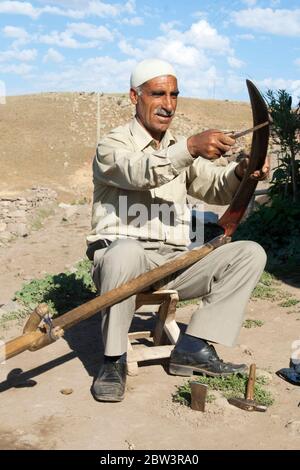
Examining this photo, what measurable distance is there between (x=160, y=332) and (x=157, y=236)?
727 mm

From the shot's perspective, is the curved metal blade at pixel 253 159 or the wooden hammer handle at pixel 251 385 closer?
the wooden hammer handle at pixel 251 385

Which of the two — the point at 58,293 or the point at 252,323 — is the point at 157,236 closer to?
the point at 252,323

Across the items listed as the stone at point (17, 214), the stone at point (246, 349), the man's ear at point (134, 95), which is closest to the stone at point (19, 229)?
the stone at point (17, 214)

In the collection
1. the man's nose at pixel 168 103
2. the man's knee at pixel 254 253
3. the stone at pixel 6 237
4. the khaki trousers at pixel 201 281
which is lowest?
the stone at pixel 6 237

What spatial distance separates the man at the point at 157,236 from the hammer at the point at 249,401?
0.29m

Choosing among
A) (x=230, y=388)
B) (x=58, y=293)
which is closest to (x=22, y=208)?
(x=58, y=293)

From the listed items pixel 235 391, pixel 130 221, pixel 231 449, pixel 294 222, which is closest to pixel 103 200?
pixel 130 221

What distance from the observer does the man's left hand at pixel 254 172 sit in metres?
3.46

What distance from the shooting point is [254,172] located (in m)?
3.47

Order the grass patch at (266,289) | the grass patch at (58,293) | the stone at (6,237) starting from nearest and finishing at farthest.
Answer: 1. the grass patch at (58,293)
2. the grass patch at (266,289)
3. the stone at (6,237)

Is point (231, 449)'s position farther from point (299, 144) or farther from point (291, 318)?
point (299, 144)

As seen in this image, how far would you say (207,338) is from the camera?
11.3 feet

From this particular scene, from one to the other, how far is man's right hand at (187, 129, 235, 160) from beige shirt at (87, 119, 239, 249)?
0.23m

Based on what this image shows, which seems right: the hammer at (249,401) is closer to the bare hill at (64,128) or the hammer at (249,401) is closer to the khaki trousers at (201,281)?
the khaki trousers at (201,281)
